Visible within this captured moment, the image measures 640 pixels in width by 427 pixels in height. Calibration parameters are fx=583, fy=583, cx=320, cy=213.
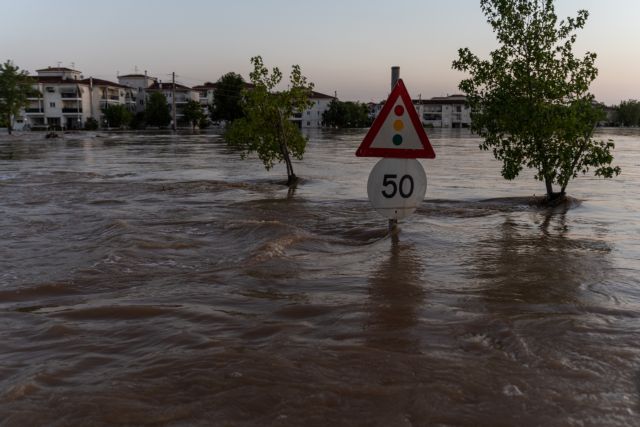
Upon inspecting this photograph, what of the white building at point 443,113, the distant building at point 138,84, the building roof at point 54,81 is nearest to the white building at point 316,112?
the white building at point 443,113

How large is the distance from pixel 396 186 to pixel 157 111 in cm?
10502

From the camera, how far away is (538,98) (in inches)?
447

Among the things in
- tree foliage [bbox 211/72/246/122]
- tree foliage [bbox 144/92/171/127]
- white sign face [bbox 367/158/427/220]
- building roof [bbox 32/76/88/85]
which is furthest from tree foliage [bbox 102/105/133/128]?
white sign face [bbox 367/158/427/220]

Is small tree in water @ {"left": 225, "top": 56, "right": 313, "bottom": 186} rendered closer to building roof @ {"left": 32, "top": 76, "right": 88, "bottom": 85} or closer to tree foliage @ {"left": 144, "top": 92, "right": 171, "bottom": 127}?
tree foliage @ {"left": 144, "top": 92, "right": 171, "bottom": 127}

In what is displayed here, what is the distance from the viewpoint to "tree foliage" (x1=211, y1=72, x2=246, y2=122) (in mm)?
107812

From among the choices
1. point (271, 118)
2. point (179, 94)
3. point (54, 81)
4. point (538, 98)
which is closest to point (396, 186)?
point (538, 98)

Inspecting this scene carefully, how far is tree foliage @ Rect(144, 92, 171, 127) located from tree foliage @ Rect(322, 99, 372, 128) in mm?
46884

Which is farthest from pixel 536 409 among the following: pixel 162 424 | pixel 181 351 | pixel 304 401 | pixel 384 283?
pixel 384 283

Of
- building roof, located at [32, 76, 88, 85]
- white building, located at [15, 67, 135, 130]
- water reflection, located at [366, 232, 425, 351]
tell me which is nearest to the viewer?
water reflection, located at [366, 232, 425, 351]

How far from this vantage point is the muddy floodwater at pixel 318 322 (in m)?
2.91

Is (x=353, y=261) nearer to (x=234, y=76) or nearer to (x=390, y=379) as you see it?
(x=390, y=379)

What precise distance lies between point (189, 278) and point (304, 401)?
287 centimetres

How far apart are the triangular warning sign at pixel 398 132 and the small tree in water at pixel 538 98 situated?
18.7 feet

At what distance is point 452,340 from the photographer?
150 inches
